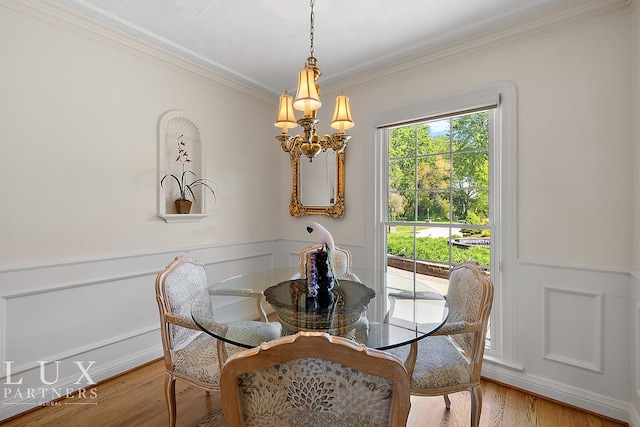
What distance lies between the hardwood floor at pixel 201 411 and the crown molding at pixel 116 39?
259cm

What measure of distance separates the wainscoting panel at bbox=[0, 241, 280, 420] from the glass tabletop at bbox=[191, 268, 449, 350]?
0.14 metres

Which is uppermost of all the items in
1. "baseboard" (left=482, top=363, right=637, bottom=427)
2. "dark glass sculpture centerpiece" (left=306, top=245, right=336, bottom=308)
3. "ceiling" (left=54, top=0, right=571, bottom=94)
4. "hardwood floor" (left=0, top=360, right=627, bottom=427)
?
"ceiling" (left=54, top=0, right=571, bottom=94)

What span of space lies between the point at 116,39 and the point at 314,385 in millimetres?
2856

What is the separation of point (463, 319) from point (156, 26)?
2969 millimetres

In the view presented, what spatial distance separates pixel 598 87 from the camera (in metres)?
1.98

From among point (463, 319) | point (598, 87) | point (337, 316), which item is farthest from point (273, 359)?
point (598, 87)

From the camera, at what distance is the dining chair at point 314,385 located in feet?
2.51

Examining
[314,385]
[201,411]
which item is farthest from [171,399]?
[314,385]

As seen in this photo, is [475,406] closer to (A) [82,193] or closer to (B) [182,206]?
(B) [182,206]

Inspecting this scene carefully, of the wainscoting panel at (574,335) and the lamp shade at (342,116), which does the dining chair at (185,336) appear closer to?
the lamp shade at (342,116)

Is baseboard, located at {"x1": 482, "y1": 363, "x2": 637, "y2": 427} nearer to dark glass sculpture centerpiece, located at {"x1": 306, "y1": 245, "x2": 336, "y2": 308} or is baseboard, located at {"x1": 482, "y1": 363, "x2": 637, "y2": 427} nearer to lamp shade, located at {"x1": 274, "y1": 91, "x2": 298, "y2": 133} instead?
dark glass sculpture centerpiece, located at {"x1": 306, "y1": 245, "x2": 336, "y2": 308}

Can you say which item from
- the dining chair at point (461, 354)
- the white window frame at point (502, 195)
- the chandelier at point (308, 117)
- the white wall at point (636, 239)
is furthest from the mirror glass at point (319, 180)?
the white wall at point (636, 239)

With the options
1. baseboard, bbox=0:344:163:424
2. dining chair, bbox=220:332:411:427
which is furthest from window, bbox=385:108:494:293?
baseboard, bbox=0:344:163:424

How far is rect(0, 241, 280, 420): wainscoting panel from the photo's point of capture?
1.92m
